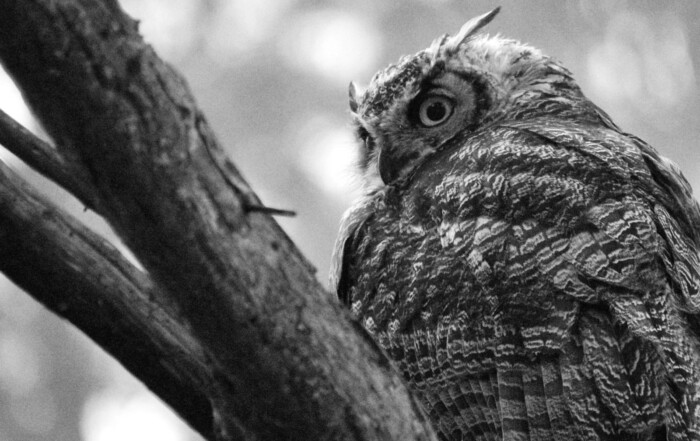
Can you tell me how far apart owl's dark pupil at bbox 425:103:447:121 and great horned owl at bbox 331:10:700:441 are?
28cm

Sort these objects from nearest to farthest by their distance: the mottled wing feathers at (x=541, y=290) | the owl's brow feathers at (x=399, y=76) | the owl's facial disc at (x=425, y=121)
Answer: the mottled wing feathers at (x=541, y=290) < the owl's facial disc at (x=425, y=121) < the owl's brow feathers at (x=399, y=76)

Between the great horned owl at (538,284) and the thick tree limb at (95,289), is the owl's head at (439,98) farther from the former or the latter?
the thick tree limb at (95,289)

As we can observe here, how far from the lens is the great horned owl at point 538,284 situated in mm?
3055

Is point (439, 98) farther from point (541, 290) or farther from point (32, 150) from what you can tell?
point (32, 150)

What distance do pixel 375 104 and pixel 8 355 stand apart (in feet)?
21.6

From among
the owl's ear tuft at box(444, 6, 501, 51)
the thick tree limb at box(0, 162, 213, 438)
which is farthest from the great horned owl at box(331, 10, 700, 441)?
the thick tree limb at box(0, 162, 213, 438)

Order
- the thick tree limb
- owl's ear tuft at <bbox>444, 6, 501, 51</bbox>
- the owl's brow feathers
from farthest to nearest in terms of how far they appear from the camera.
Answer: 1. owl's ear tuft at <bbox>444, 6, 501, 51</bbox>
2. the owl's brow feathers
3. the thick tree limb

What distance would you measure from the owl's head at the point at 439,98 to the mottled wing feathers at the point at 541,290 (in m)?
0.51

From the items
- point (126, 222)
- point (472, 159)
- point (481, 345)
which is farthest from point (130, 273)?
point (472, 159)

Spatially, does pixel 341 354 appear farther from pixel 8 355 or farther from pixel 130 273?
pixel 8 355

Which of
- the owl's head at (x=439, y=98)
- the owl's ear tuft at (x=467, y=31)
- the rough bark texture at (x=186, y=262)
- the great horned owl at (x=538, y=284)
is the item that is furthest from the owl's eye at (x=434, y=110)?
the rough bark texture at (x=186, y=262)

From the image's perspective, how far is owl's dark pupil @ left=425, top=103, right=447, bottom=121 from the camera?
14.4ft

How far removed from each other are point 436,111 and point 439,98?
0.08 metres

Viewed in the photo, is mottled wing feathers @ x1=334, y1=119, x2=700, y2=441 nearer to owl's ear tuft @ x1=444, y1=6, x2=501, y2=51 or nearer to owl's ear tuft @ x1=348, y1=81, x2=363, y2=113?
Answer: owl's ear tuft @ x1=444, y1=6, x2=501, y2=51
